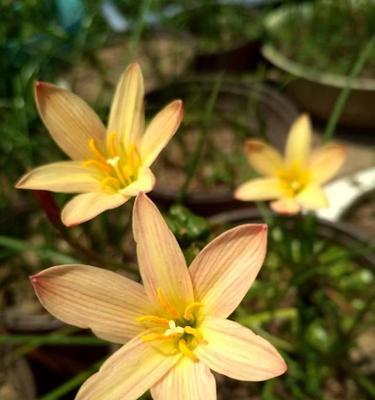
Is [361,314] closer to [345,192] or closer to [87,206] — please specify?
[87,206]

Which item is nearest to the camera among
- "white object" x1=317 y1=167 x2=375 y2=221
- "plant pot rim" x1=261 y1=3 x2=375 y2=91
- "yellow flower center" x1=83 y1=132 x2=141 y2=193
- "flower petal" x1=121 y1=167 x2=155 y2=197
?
"flower petal" x1=121 y1=167 x2=155 y2=197

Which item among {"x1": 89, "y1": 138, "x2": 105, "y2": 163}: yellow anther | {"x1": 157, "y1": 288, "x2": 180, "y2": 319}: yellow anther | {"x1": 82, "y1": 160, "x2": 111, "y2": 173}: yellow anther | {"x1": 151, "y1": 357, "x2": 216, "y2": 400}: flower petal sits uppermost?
{"x1": 89, "y1": 138, "x2": 105, "y2": 163}: yellow anther

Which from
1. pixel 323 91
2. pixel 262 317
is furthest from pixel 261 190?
pixel 323 91

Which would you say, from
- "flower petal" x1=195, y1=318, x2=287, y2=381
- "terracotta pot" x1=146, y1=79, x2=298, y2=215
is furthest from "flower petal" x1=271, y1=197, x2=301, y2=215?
"terracotta pot" x1=146, y1=79, x2=298, y2=215

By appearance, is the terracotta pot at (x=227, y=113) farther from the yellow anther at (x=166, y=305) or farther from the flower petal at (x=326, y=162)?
the yellow anther at (x=166, y=305)

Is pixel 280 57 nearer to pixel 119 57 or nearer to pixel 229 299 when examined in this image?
pixel 119 57

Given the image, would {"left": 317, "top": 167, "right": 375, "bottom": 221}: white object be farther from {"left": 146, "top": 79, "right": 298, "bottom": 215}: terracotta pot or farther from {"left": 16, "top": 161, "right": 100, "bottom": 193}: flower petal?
{"left": 16, "top": 161, "right": 100, "bottom": 193}: flower petal

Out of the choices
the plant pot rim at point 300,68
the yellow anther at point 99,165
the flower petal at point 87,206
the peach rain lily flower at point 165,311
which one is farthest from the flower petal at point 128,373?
the plant pot rim at point 300,68
